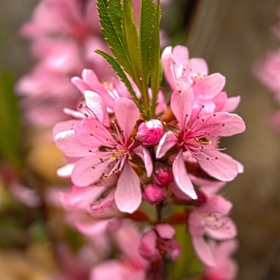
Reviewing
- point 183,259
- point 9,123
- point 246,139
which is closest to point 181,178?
point 183,259

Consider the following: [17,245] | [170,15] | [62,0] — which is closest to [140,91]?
[62,0]

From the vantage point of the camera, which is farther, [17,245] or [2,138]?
[17,245]

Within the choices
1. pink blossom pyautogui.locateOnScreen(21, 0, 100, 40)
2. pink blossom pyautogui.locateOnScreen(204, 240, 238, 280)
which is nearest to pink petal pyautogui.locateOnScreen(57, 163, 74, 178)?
pink blossom pyautogui.locateOnScreen(204, 240, 238, 280)

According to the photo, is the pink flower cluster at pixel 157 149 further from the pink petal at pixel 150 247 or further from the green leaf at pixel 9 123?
the green leaf at pixel 9 123

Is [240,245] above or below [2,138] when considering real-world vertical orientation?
below

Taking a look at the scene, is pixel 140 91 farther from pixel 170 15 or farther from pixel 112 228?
pixel 170 15

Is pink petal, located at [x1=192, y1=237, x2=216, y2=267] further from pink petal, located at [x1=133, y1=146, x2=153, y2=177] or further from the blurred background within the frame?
the blurred background

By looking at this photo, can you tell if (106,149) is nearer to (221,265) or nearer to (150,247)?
(150,247)
